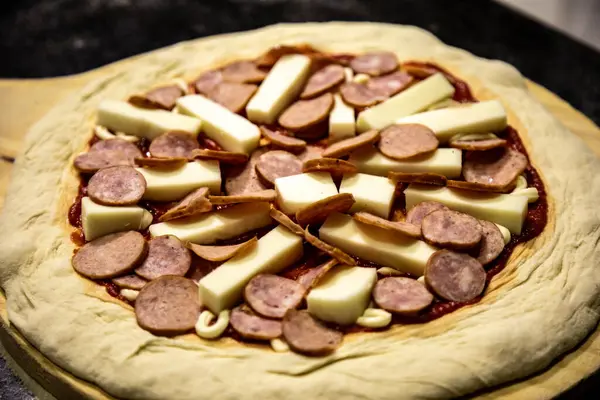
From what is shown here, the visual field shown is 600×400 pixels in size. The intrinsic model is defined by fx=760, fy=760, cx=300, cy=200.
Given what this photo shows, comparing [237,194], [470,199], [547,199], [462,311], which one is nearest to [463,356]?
[462,311]

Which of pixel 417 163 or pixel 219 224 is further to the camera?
pixel 417 163

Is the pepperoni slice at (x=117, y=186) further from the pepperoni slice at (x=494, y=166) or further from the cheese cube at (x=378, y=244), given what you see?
the pepperoni slice at (x=494, y=166)

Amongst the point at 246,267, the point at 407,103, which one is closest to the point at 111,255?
the point at 246,267

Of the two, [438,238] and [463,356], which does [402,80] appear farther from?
[463,356]

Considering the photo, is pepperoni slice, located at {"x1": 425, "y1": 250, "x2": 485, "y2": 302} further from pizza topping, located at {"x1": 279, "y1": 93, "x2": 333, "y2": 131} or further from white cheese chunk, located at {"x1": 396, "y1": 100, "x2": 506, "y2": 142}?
pizza topping, located at {"x1": 279, "y1": 93, "x2": 333, "y2": 131}

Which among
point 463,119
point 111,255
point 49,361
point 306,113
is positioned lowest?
point 49,361

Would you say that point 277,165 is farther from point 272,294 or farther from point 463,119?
point 463,119

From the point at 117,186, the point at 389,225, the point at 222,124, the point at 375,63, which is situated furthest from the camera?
the point at 375,63
